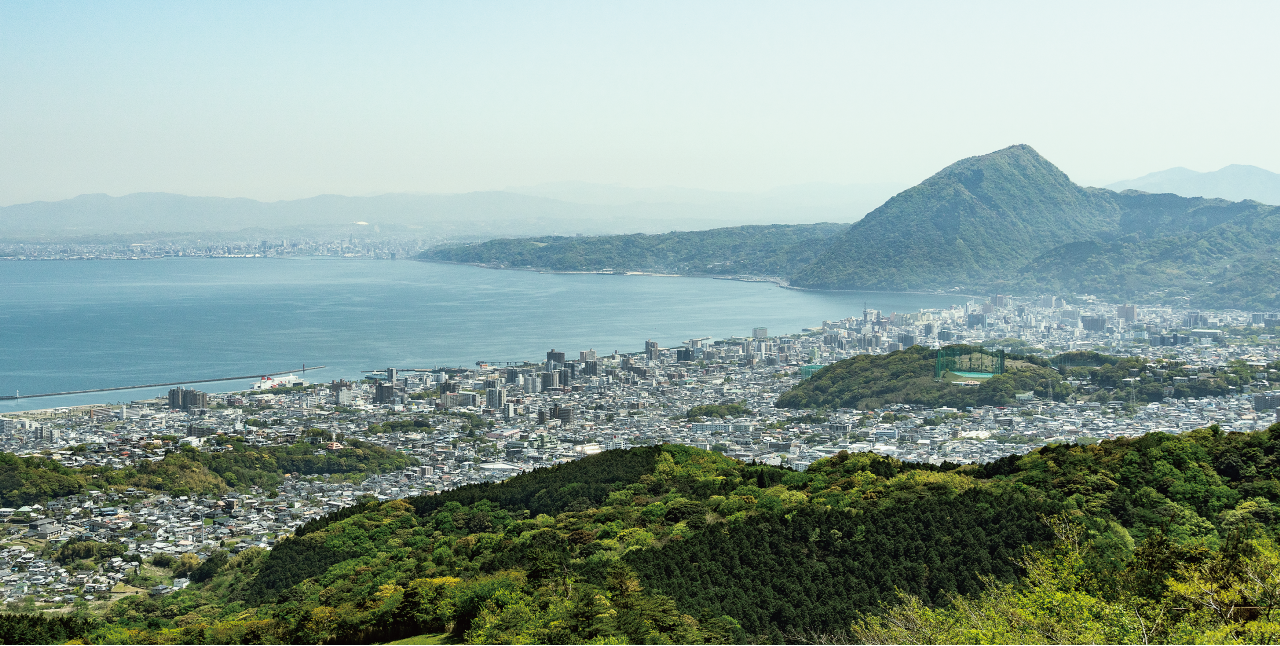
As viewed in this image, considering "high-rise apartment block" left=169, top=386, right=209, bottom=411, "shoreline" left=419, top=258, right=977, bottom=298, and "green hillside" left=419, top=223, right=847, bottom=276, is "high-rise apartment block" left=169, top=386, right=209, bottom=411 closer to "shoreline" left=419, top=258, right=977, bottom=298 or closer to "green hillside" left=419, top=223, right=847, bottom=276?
"shoreline" left=419, top=258, right=977, bottom=298

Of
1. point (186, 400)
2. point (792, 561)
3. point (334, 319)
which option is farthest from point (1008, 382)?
point (334, 319)

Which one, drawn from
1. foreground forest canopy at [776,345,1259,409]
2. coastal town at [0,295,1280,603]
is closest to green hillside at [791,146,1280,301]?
coastal town at [0,295,1280,603]

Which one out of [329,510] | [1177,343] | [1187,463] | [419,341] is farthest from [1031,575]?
[419,341]

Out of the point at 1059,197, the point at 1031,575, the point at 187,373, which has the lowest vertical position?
the point at 187,373

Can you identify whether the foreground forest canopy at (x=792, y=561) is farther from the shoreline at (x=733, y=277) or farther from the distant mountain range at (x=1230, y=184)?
the distant mountain range at (x=1230, y=184)

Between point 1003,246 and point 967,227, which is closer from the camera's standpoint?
point 1003,246

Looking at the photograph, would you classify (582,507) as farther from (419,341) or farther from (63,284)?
(63,284)

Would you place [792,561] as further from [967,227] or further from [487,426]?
[967,227]
